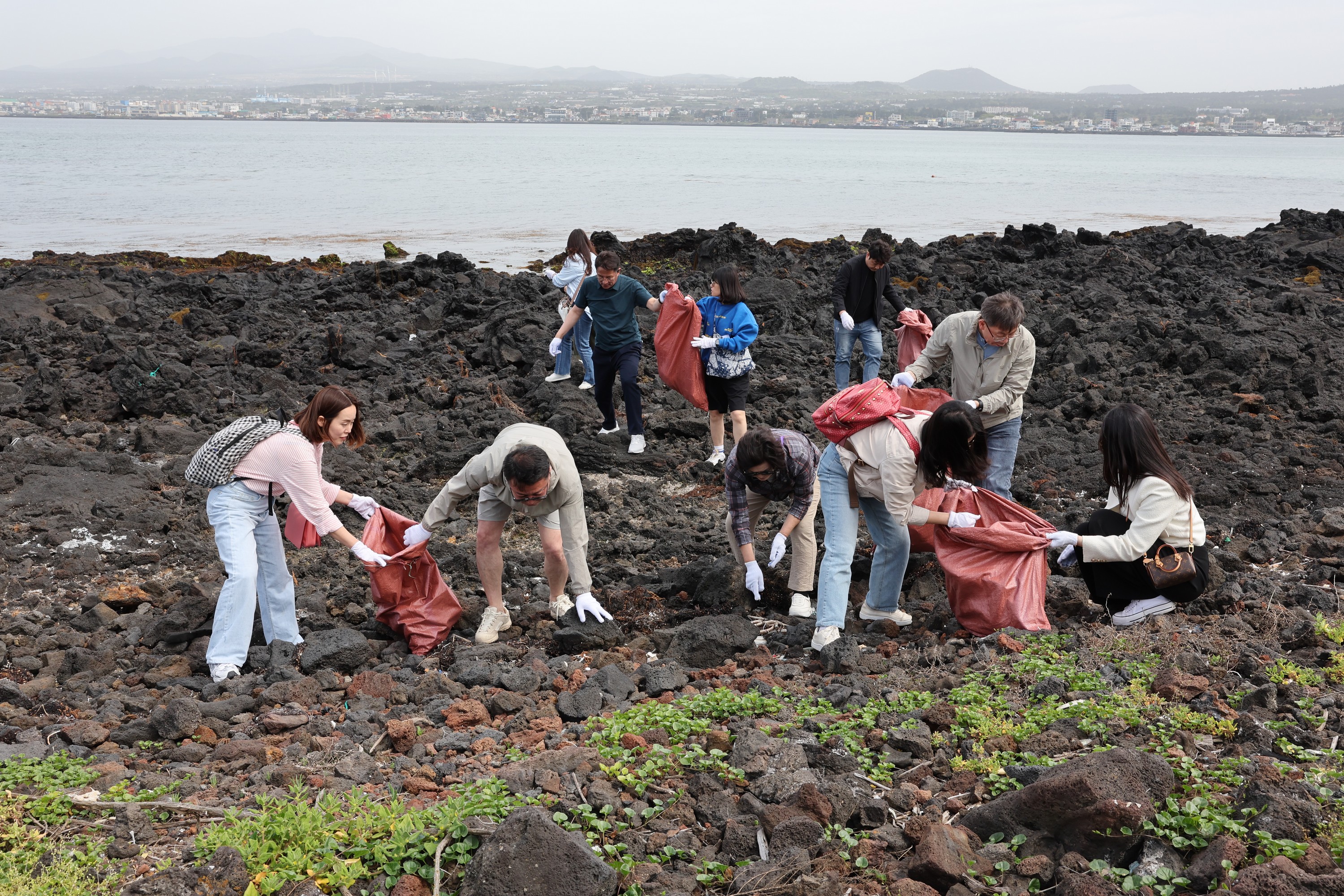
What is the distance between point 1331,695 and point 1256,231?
2448cm

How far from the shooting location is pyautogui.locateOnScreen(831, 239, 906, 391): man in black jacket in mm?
9336

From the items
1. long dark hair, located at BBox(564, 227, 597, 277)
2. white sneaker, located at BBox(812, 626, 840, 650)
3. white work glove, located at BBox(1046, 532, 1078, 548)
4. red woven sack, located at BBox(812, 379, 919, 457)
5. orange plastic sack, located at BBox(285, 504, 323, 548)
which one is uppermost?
long dark hair, located at BBox(564, 227, 597, 277)

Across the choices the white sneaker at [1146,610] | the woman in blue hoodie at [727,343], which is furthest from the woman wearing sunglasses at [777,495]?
the woman in blue hoodie at [727,343]

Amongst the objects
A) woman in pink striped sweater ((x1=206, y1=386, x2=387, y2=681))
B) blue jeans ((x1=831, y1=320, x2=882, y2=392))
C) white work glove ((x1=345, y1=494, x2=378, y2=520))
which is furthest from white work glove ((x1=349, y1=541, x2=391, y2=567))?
blue jeans ((x1=831, y1=320, x2=882, y2=392))

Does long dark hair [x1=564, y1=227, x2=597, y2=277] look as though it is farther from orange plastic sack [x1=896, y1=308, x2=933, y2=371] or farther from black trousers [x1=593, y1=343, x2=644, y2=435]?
orange plastic sack [x1=896, y1=308, x2=933, y2=371]

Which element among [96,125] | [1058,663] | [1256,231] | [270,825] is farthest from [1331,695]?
[96,125]

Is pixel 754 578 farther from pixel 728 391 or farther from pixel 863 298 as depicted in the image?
pixel 863 298

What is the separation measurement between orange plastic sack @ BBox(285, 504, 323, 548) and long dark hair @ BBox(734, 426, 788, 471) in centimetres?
237

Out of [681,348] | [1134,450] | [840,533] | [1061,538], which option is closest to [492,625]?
[840,533]

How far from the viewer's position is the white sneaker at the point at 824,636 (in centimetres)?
533

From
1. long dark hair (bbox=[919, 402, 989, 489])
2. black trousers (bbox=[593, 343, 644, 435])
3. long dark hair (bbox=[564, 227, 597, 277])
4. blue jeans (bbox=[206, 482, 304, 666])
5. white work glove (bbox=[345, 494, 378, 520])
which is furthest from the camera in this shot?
long dark hair (bbox=[564, 227, 597, 277])

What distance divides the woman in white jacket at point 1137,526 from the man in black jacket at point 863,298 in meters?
4.28

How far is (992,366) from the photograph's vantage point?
6246 millimetres

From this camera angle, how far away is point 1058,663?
4641mm
